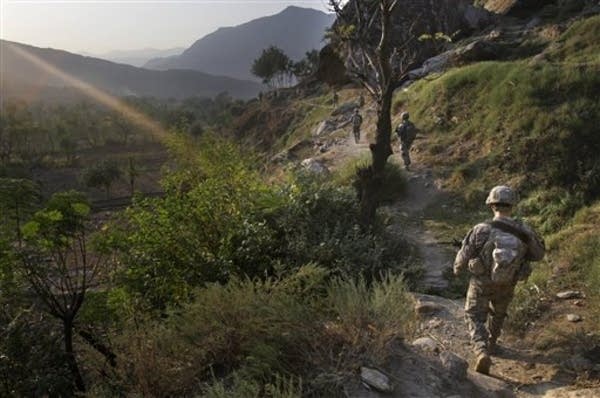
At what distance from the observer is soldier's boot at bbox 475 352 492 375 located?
16.5ft

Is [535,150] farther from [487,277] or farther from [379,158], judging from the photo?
[487,277]

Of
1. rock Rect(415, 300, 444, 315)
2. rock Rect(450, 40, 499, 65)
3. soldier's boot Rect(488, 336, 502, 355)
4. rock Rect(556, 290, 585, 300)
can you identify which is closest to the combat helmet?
soldier's boot Rect(488, 336, 502, 355)

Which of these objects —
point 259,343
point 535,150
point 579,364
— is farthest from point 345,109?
point 259,343

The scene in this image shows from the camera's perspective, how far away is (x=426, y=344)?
545 cm

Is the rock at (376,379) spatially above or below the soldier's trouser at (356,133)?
below

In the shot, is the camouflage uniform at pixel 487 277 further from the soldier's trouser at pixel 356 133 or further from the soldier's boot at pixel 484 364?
the soldier's trouser at pixel 356 133

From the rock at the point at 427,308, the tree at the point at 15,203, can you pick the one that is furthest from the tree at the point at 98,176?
the rock at the point at 427,308

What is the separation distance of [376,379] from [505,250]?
6.62ft

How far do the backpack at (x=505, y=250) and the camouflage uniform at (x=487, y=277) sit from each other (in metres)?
0.01

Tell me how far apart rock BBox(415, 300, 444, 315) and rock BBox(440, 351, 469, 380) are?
70.2 inches

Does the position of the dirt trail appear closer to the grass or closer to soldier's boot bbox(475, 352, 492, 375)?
soldier's boot bbox(475, 352, 492, 375)

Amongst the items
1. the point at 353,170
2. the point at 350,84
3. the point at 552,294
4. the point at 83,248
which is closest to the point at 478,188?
the point at 353,170

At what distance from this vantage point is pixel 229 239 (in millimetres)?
6906

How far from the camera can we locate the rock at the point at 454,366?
15.7 feet
